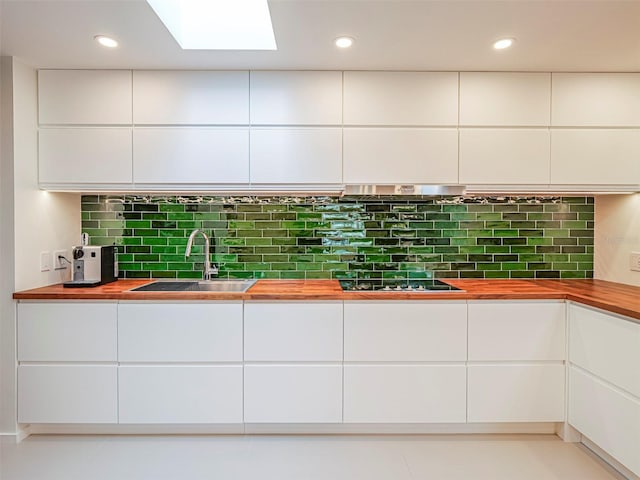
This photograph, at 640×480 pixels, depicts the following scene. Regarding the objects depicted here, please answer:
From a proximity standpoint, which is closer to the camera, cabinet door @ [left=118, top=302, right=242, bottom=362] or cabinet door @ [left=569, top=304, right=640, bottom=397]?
cabinet door @ [left=569, top=304, right=640, bottom=397]

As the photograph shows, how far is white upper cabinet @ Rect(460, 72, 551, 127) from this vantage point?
2.40m

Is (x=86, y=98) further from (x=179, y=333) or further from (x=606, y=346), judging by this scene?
(x=606, y=346)

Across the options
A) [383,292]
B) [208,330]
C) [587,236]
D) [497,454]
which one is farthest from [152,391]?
[587,236]

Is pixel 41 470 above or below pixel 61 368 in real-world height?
below

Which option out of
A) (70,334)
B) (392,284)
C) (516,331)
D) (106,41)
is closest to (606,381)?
(516,331)

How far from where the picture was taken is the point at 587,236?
2785 millimetres

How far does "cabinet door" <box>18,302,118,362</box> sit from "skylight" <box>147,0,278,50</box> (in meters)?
1.62

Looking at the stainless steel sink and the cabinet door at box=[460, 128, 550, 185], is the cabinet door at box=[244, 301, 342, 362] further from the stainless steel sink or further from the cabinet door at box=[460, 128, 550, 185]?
the cabinet door at box=[460, 128, 550, 185]

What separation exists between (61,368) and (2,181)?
116cm

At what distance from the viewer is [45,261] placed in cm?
243

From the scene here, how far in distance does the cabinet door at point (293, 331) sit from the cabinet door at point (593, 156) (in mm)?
1710

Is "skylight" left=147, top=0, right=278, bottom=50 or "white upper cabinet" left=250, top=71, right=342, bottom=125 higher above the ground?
"skylight" left=147, top=0, right=278, bottom=50

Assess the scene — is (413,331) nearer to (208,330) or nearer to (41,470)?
(208,330)

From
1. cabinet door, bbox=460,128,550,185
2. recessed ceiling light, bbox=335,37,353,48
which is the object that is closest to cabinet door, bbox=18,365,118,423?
recessed ceiling light, bbox=335,37,353,48
